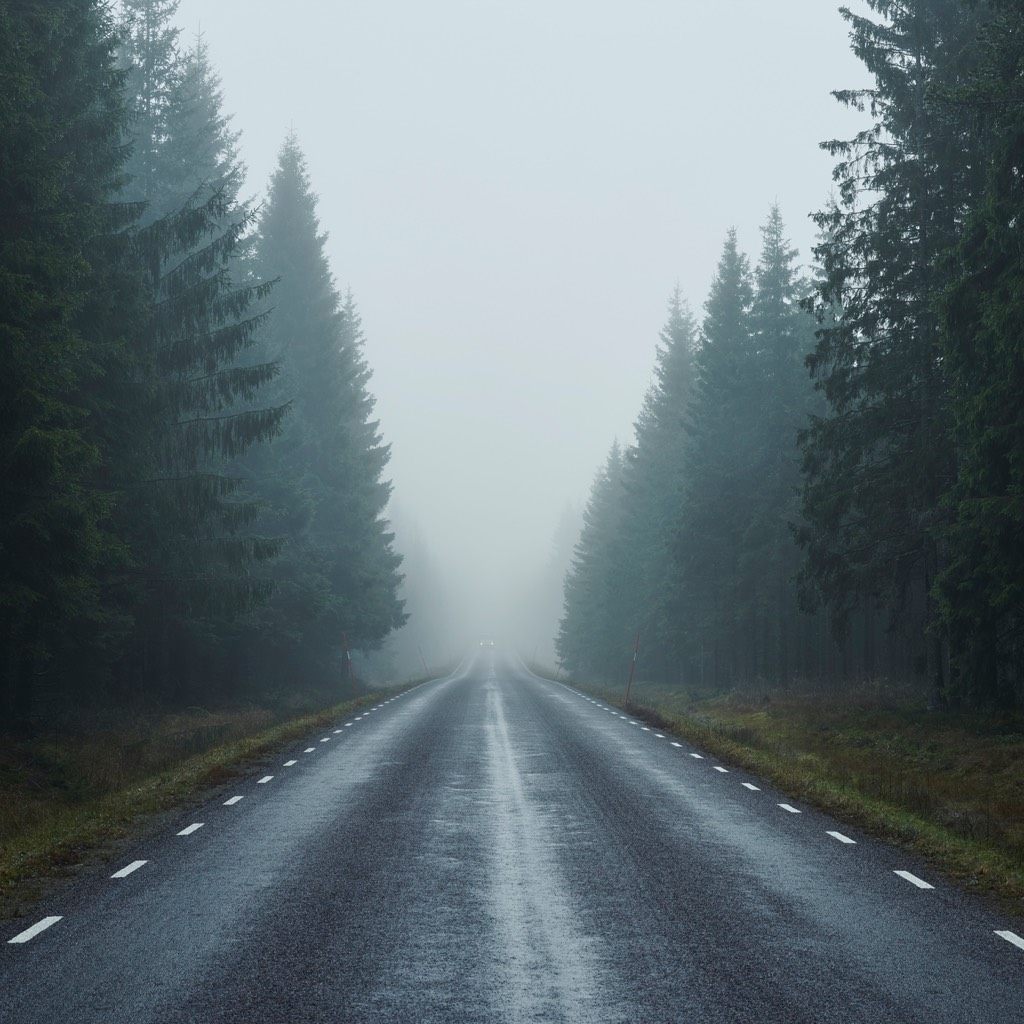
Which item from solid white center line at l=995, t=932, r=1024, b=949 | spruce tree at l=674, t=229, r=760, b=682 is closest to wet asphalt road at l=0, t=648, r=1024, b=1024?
solid white center line at l=995, t=932, r=1024, b=949

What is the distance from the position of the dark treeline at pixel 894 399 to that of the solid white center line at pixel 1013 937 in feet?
33.9

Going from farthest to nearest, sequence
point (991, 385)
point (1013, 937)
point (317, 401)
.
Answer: point (317, 401)
point (991, 385)
point (1013, 937)

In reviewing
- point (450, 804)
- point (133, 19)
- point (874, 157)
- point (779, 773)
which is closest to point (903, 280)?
point (874, 157)

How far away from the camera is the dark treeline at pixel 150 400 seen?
16594mm

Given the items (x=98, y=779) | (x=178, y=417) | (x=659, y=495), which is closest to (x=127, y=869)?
(x=98, y=779)

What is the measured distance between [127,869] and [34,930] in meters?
2.30

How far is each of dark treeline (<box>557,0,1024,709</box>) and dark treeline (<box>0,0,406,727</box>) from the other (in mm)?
14674

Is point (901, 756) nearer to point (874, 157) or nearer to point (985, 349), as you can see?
point (985, 349)

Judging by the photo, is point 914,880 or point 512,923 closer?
point 512,923

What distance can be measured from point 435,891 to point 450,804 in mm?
5103

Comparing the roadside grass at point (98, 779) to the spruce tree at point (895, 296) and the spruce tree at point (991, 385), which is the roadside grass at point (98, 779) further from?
the spruce tree at point (895, 296)

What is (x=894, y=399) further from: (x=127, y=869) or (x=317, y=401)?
(x=317, y=401)

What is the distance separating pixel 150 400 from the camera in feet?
76.6

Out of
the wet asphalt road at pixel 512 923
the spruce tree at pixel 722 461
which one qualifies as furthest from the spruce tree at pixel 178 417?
the spruce tree at pixel 722 461
